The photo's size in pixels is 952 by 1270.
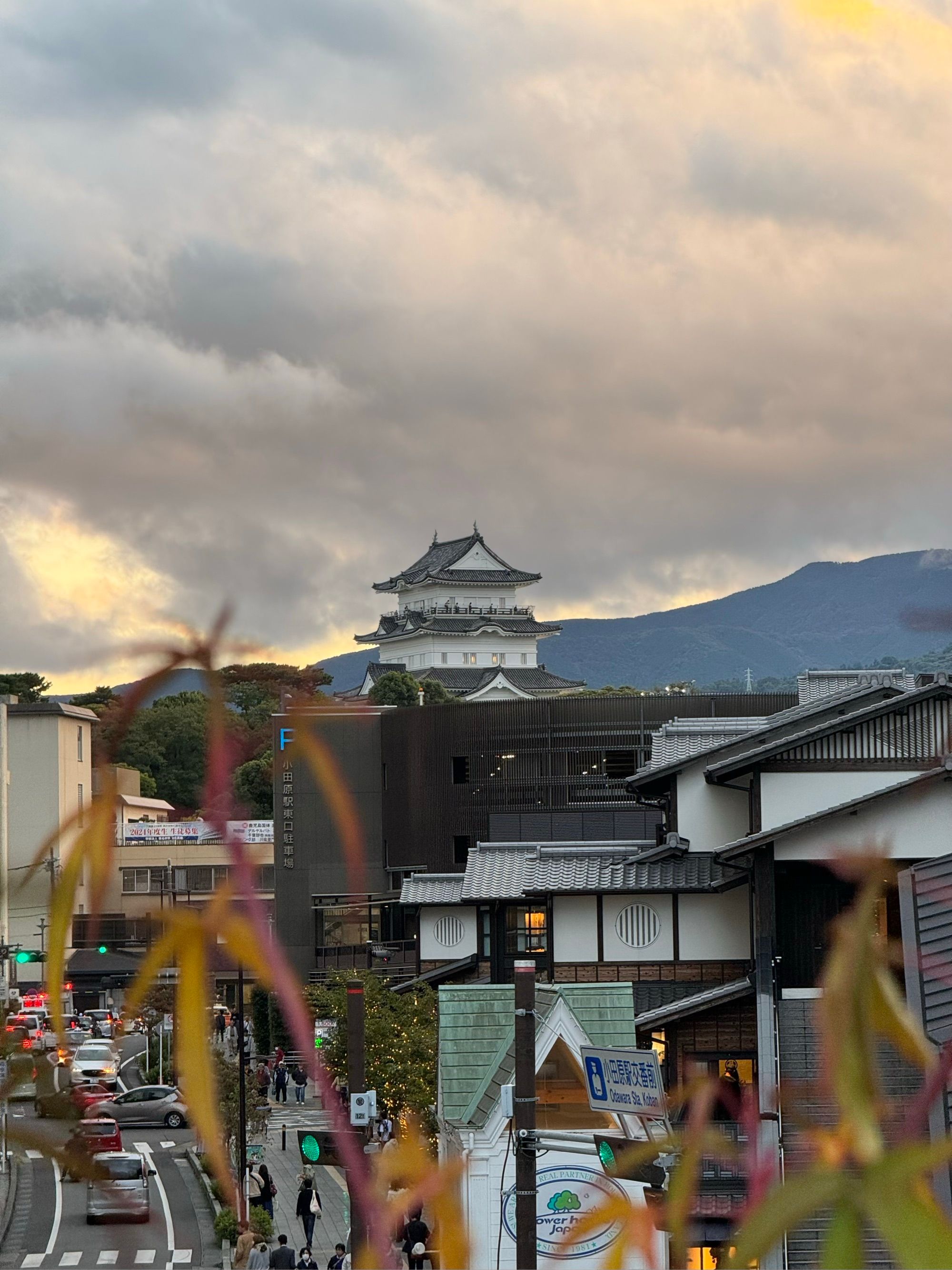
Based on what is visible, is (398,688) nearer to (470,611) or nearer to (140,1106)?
(470,611)

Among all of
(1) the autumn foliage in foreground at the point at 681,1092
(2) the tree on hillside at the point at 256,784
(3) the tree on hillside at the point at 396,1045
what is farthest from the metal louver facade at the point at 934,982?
(3) the tree on hillside at the point at 396,1045

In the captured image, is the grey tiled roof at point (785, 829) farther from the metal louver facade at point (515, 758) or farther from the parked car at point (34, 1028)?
the metal louver facade at point (515, 758)

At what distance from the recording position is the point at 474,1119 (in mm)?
17375

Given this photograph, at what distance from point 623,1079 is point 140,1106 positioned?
741 cm

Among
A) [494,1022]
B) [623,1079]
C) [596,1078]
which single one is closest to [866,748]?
[494,1022]

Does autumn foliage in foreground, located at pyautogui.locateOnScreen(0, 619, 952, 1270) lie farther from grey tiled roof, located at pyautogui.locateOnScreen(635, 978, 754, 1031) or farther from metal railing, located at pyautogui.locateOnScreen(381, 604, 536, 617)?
metal railing, located at pyautogui.locateOnScreen(381, 604, 536, 617)

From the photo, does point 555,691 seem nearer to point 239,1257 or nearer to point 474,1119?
point 474,1119

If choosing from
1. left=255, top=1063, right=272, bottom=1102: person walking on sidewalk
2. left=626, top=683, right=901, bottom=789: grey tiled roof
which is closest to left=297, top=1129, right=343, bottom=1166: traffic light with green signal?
left=626, top=683, right=901, bottom=789: grey tiled roof

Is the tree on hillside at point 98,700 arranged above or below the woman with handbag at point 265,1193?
above

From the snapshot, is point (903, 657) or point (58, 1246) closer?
point (903, 657)

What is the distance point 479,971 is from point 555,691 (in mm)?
97895

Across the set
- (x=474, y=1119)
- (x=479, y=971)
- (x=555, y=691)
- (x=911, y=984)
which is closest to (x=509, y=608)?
(x=555, y=691)

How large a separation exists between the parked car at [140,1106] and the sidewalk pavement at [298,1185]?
54.9ft

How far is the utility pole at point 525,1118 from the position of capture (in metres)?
9.54
